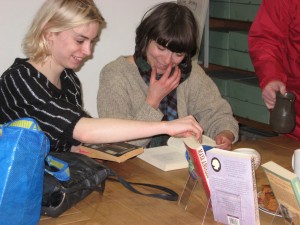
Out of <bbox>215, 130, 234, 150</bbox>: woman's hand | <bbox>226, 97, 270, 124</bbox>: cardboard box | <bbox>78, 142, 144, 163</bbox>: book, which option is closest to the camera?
<bbox>78, 142, 144, 163</bbox>: book

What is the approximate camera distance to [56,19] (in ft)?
5.71

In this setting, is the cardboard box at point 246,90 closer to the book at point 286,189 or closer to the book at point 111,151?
the book at point 111,151

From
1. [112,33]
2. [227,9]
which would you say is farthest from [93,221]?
[227,9]

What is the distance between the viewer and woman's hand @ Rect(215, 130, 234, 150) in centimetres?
187

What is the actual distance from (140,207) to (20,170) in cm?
37

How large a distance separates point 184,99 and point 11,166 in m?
1.18

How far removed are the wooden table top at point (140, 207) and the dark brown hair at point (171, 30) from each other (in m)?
0.58

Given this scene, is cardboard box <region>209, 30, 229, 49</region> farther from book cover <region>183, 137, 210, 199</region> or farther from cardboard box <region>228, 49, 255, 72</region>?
book cover <region>183, 137, 210, 199</region>

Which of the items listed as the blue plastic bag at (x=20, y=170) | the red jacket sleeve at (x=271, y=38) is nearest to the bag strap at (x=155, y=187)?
the blue plastic bag at (x=20, y=170)

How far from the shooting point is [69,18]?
1715 mm

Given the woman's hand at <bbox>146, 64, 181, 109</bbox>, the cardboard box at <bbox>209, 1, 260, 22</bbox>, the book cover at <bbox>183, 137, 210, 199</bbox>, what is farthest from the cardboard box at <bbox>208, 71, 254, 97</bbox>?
the book cover at <bbox>183, 137, 210, 199</bbox>

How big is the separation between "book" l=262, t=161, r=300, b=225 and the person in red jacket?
939mm

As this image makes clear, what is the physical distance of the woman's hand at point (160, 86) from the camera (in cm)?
206

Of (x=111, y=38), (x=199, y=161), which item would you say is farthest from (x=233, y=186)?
(x=111, y=38)
